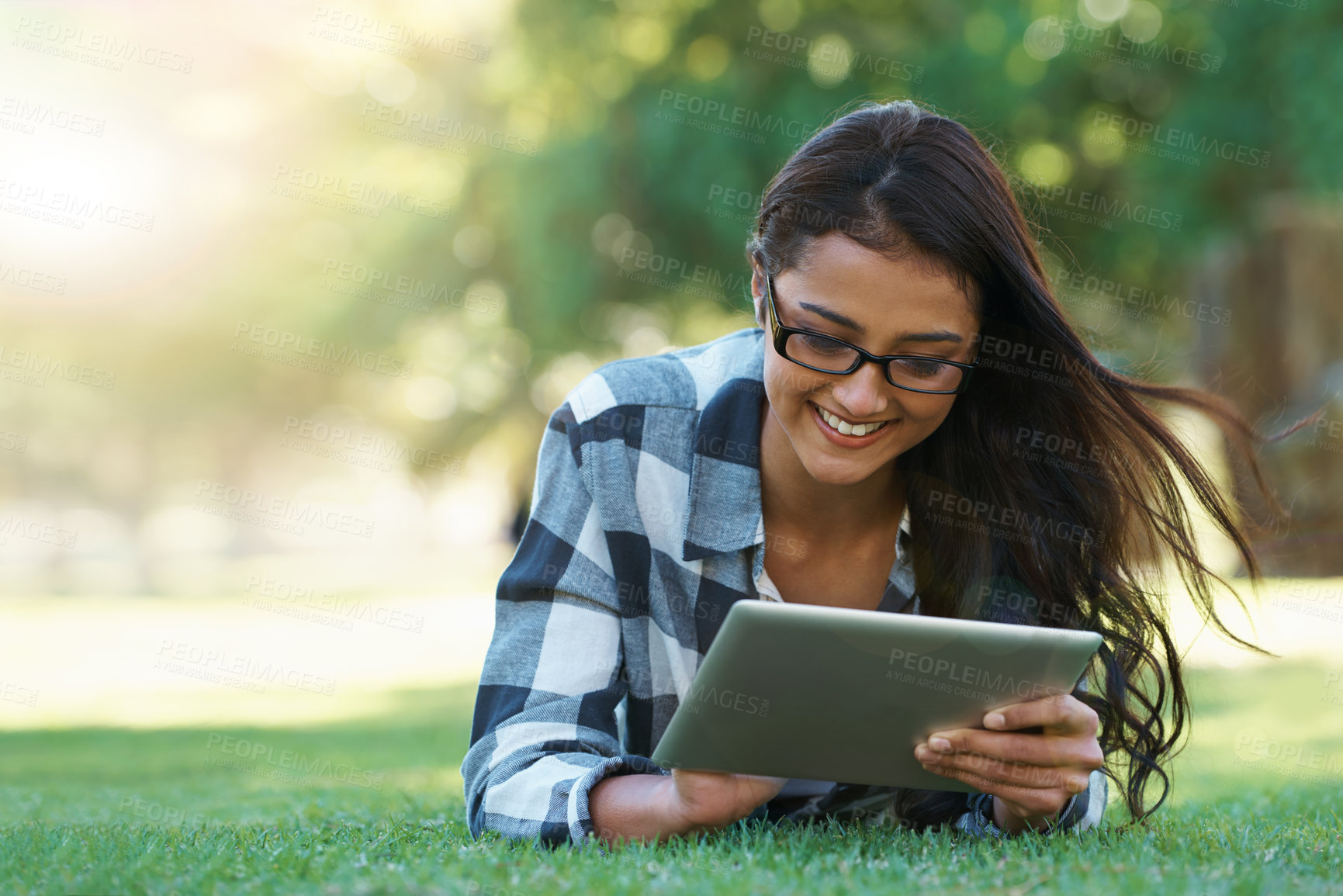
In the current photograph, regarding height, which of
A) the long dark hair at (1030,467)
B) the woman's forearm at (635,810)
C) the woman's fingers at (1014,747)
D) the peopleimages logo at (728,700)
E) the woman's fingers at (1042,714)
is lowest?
the woman's forearm at (635,810)

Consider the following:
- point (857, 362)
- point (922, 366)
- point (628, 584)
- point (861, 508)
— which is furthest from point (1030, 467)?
point (628, 584)

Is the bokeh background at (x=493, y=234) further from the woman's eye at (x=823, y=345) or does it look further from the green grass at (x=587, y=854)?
the woman's eye at (x=823, y=345)

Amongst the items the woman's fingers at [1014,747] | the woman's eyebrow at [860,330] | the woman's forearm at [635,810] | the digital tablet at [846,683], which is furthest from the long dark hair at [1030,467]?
the woman's forearm at [635,810]

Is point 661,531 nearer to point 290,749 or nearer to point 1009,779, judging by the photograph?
point 1009,779

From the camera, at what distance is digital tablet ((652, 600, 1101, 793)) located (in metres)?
2.11

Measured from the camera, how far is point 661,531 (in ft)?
9.71

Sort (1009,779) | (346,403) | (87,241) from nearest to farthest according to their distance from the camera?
(1009,779)
(87,241)
(346,403)

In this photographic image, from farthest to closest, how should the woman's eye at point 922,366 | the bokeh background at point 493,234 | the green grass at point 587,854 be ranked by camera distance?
1. the bokeh background at point 493,234
2. the woman's eye at point 922,366
3. the green grass at point 587,854

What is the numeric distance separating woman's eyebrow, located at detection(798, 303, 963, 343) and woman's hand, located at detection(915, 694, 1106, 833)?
0.82 metres

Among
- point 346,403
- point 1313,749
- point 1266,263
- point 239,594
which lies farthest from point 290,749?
point 346,403

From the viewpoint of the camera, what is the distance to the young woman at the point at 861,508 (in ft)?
8.54

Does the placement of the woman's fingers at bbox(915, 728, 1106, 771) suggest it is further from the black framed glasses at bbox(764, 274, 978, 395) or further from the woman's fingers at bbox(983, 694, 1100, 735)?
the black framed glasses at bbox(764, 274, 978, 395)

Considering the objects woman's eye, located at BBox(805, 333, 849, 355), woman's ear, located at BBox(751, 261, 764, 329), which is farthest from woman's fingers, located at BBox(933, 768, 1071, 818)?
woman's ear, located at BBox(751, 261, 764, 329)

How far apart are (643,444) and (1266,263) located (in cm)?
1160
